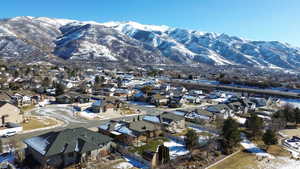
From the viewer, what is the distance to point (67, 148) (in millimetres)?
23484

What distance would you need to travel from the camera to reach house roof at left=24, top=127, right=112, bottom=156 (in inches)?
917

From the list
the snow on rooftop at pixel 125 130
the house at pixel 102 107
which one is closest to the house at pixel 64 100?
the house at pixel 102 107

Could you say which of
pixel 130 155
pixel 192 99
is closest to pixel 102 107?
pixel 130 155

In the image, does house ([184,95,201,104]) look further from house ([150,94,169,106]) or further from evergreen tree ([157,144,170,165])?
evergreen tree ([157,144,170,165])

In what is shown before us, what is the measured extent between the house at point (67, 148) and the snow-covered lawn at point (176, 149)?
7.88 meters

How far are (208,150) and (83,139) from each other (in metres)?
15.2

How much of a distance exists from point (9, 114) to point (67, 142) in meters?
19.7

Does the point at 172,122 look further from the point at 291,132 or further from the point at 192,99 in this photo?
the point at 192,99

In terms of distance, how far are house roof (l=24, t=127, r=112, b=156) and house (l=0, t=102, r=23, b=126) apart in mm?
15222

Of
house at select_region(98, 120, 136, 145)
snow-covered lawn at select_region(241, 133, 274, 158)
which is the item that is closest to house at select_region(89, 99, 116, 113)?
house at select_region(98, 120, 136, 145)

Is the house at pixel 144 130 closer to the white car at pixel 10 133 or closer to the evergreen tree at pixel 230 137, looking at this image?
the evergreen tree at pixel 230 137

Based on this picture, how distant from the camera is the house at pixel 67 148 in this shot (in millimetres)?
22797

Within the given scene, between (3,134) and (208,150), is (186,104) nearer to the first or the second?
(208,150)

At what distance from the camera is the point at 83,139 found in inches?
997
